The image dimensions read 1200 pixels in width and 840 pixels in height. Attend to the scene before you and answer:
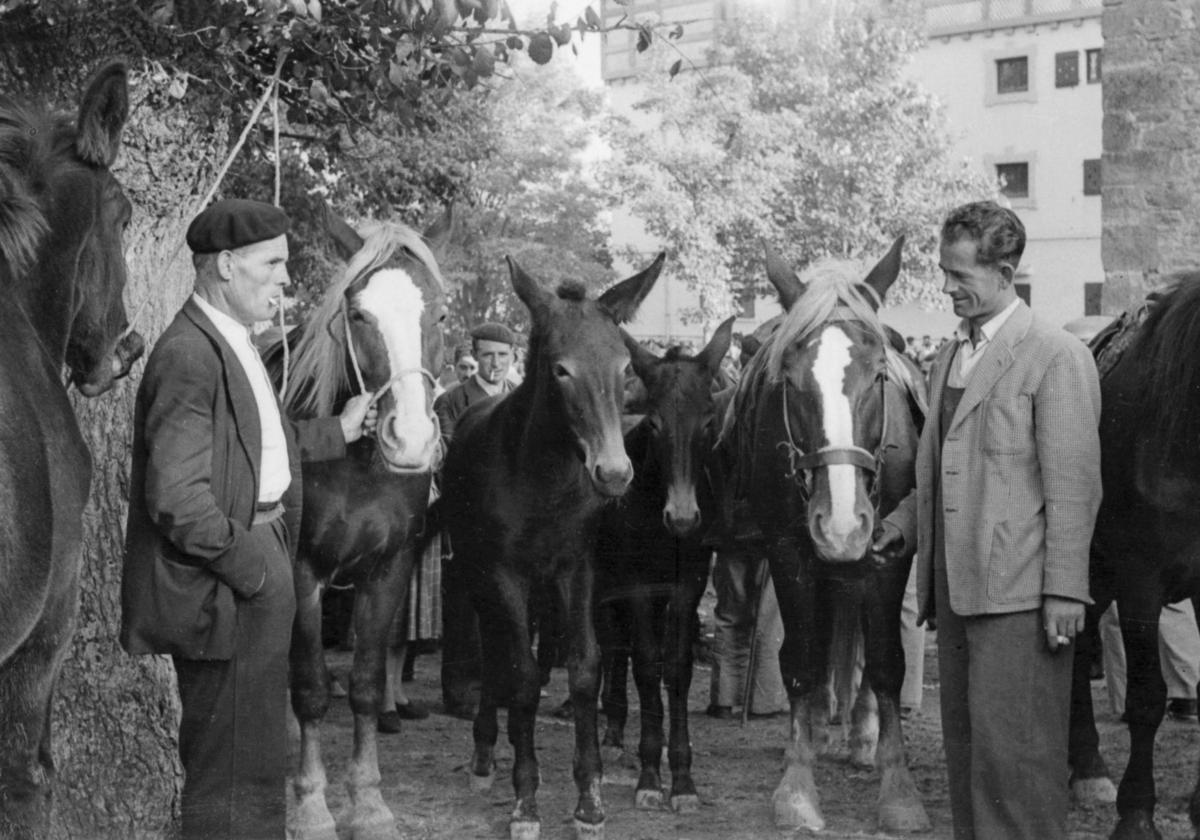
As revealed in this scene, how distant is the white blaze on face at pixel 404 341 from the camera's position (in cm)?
511

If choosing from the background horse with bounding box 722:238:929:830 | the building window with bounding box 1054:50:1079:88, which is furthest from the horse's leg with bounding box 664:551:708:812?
the building window with bounding box 1054:50:1079:88

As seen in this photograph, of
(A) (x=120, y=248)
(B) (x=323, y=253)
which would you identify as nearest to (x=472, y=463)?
(A) (x=120, y=248)

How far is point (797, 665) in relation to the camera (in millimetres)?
5992

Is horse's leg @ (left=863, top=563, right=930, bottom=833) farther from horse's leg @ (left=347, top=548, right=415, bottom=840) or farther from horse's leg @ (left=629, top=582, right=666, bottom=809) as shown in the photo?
horse's leg @ (left=347, top=548, right=415, bottom=840)

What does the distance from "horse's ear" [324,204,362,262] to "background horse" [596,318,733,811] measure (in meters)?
1.37

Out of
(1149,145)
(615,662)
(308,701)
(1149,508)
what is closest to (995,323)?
(1149,508)

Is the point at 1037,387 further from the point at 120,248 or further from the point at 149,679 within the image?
the point at 149,679

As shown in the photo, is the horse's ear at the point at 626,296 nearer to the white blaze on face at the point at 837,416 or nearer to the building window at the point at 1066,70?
the white blaze on face at the point at 837,416

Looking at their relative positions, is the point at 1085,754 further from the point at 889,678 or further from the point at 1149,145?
the point at 1149,145

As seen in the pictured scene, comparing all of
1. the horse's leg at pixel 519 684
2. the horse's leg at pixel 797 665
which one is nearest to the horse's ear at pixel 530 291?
the horse's leg at pixel 519 684

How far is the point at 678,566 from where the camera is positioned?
6559mm

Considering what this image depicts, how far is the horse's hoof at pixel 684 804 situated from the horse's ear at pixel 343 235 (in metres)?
2.80

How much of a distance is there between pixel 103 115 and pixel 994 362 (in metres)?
2.78

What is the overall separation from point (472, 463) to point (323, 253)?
30.4ft
